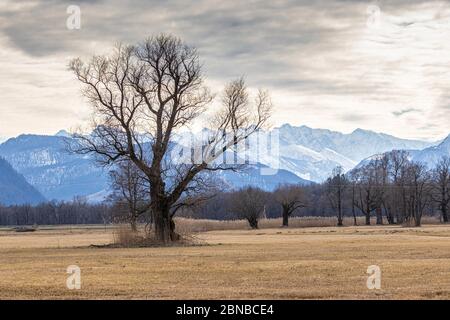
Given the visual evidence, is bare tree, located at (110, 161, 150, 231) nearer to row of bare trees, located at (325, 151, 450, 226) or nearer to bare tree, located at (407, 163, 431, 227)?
row of bare trees, located at (325, 151, 450, 226)

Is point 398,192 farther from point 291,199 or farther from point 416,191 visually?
point 291,199

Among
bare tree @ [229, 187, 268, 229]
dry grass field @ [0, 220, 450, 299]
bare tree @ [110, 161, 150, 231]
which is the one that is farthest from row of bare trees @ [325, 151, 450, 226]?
dry grass field @ [0, 220, 450, 299]

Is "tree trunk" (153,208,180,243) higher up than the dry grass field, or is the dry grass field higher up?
"tree trunk" (153,208,180,243)

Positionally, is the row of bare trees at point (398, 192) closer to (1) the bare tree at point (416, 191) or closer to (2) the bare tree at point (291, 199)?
(1) the bare tree at point (416, 191)

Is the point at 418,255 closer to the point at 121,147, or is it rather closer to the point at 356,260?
the point at 356,260

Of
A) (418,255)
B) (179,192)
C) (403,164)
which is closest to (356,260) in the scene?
(418,255)

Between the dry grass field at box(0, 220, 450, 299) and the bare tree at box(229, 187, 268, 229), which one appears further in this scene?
the bare tree at box(229, 187, 268, 229)

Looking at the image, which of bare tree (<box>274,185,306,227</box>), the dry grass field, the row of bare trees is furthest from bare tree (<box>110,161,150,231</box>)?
the row of bare trees

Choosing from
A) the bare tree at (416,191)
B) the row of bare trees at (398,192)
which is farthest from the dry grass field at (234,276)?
the bare tree at (416,191)

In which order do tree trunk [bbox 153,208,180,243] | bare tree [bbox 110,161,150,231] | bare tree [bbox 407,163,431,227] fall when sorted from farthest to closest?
1. bare tree [bbox 407,163,431,227]
2. bare tree [bbox 110,161,150,231]
3. tree trunk [bbox 153,208,180,243]

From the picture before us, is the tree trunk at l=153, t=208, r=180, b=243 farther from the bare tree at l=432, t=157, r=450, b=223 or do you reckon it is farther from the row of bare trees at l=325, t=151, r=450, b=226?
the bare tree at l=432, t=157, r=450, b=223

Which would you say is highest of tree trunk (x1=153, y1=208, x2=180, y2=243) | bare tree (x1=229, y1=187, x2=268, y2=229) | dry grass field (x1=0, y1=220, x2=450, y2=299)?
bare tree (x1=229, y1=187, x2=268, y2=229)

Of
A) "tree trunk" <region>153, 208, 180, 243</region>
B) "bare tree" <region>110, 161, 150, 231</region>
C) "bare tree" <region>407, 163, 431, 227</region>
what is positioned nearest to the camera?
"tree trunk" <region>153, 208, 180, 243</region>
